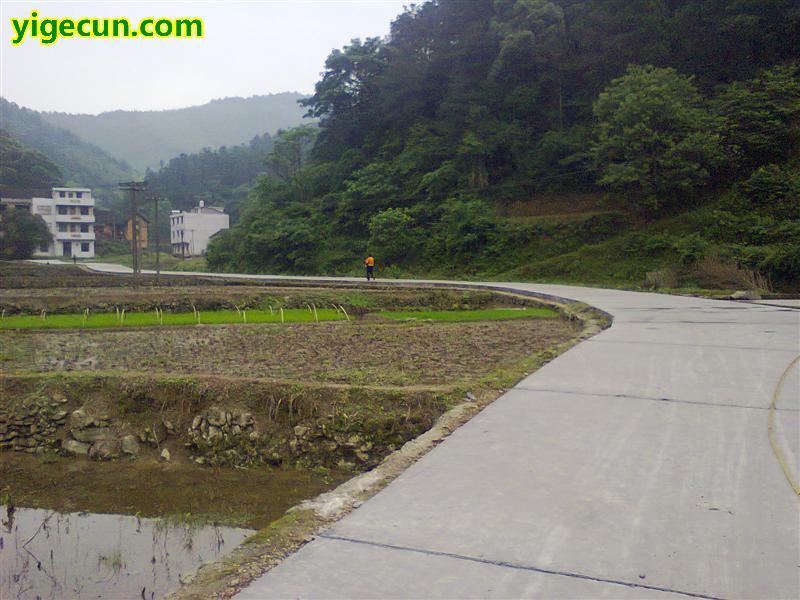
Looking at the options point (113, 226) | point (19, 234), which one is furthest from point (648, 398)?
point (113, 226)

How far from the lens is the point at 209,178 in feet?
289

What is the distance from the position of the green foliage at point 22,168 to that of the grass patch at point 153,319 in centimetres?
6220

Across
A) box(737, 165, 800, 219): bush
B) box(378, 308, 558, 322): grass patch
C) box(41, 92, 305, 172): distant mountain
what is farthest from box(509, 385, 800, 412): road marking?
box(41, 92, 305, 172): distant mountain

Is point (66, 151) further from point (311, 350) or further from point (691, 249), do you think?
point (311, 350)

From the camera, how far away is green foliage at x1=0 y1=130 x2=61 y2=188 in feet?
228

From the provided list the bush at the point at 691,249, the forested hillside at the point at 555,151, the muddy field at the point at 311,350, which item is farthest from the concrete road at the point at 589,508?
the bush at the point at 691,249

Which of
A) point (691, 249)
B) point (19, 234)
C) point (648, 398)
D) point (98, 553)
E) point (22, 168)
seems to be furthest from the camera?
point (22, 168)

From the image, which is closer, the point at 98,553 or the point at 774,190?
the point at 98,553

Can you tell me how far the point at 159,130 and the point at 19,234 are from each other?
14445 centimetres

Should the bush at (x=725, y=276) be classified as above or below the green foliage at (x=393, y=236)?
below

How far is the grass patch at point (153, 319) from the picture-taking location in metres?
14.8

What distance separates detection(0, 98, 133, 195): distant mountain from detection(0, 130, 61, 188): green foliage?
18240mm

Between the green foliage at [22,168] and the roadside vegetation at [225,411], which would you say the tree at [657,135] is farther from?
the green foliage at [22,168]

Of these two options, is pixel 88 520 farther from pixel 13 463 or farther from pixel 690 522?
pixel 690 522
